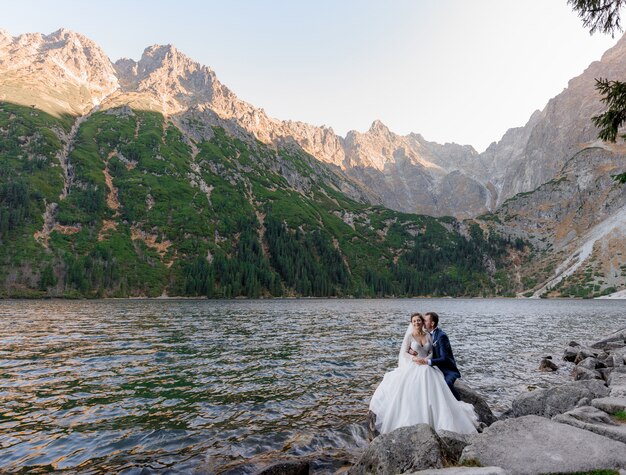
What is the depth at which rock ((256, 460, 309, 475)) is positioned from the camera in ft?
41.6

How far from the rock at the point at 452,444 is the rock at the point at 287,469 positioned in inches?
189

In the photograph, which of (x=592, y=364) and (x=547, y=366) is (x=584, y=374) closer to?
(x=592, y=364)

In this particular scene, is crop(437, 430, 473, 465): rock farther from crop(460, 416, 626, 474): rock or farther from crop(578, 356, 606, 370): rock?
crop(578, 356, 606, 370): rock

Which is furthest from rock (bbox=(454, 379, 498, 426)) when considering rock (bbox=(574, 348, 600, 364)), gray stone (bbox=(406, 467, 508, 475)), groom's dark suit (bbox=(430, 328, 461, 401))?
rock (bbox=(574, 348, 600, 364))

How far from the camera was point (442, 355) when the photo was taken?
15.4 meters

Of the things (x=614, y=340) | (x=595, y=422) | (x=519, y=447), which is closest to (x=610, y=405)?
(x=595, y=422)

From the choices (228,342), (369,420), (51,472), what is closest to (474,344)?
(228,342)

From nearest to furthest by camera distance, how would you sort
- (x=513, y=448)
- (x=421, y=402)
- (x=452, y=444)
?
1. (x=513, y=448)
2. (x=452, y=444)
3. (x=421, y=402)

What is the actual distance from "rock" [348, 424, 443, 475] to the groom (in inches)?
151

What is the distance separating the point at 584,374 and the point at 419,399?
19.1 m

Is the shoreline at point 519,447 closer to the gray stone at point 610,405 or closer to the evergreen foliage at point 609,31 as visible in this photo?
the gray stone at point 610,405

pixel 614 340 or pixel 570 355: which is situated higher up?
pixel 614 340

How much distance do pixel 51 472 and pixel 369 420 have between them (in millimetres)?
11632

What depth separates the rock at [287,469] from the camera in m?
12.7
